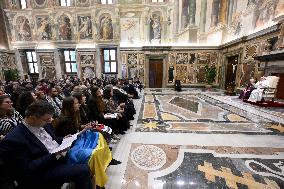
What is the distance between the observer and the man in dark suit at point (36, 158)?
158 centimetres

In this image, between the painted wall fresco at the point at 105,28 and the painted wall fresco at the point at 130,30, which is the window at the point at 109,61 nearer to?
the painted wall fresco at the point at 105,28

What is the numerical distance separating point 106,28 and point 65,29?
11.6 ft

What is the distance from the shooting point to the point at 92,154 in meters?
2.04

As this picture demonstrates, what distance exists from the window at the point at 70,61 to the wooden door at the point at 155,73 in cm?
689

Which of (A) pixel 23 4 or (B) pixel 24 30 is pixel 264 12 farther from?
(A) pixel 23 4

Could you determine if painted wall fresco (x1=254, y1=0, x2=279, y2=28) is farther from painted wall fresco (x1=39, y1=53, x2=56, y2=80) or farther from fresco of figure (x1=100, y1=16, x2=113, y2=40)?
painted wall fresco (x1=39, y1=53, x2=56, y2=80)

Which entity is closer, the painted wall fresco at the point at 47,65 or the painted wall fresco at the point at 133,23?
the painted wall fresco at the point at 133,23

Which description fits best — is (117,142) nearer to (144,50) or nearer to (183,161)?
(183,161)

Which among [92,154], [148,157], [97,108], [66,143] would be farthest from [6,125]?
[148,157]

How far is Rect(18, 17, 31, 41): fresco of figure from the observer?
14.8 metres

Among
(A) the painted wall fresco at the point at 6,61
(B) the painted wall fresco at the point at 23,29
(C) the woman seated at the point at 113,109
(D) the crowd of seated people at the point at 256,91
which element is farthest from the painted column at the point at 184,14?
(A) the painted wall fresco at the point at 6,61

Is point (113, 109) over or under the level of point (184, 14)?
under

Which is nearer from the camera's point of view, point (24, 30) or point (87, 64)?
point (24, 30)

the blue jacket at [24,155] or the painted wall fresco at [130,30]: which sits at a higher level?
the painted wall fresco at [130,30]
